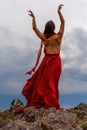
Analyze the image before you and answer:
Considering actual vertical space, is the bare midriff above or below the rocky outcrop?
above

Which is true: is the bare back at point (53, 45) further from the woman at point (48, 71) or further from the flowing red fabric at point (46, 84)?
the flowing red fabric at point (46, 84)

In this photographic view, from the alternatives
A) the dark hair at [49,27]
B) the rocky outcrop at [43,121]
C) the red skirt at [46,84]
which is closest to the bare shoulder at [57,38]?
the dark hair at [49,27]

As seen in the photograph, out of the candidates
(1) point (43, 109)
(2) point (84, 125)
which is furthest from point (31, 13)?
(2) point (84, 125)

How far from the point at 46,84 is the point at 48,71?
0.54m

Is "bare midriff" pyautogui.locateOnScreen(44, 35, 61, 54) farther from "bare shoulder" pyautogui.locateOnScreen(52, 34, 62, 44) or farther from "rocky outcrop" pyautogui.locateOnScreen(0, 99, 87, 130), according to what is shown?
"rocky outcrop" pyautogui.locateOnScreen(0, 99, 87, 130)

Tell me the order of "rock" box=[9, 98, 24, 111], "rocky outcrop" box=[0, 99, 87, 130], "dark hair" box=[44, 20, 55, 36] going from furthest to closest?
"rock" box=[9, 98, 24, 111]
"dark hair" box=[44, 20, 55, 36]
"rocky outcrop" box=[0, 99, 87, 130]

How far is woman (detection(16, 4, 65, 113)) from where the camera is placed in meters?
20.3

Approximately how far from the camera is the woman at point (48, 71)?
2031 cm

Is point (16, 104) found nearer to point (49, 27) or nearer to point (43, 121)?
point (49, 27)

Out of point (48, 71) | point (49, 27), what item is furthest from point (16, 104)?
point (49, 27)

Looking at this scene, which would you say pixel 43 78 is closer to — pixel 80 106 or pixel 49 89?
pixel 49 89

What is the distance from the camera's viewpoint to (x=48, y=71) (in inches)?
808

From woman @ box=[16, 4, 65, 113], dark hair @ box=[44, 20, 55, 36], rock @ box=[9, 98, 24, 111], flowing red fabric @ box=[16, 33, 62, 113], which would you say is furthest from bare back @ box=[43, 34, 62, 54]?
rock @ box=[9, 98, 24, 111]

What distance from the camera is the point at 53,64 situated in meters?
20.6
